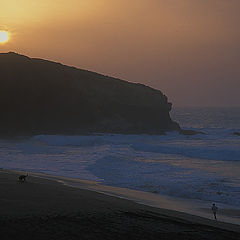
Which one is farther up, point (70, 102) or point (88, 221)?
point (70, 102)

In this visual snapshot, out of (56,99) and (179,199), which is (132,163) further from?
(56,99)

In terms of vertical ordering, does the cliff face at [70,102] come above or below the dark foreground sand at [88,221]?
above

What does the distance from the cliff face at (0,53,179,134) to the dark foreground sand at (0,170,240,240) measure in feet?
202

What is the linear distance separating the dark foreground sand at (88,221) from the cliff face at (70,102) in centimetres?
6151

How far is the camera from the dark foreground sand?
8.88 metres

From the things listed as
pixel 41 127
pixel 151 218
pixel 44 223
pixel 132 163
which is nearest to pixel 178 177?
pixel 132 163

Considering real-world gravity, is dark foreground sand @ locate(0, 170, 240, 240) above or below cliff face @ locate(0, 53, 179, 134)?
below

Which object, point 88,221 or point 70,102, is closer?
point 88,221

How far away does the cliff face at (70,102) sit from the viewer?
7600 centimetres

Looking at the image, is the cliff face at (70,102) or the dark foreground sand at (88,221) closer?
the dark foreground sand at (88,221)

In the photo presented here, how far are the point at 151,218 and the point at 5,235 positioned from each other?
4076mm

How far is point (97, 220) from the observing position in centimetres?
1020

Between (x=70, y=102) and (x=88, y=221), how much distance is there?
7038 centimetres

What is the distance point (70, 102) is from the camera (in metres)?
79.7
